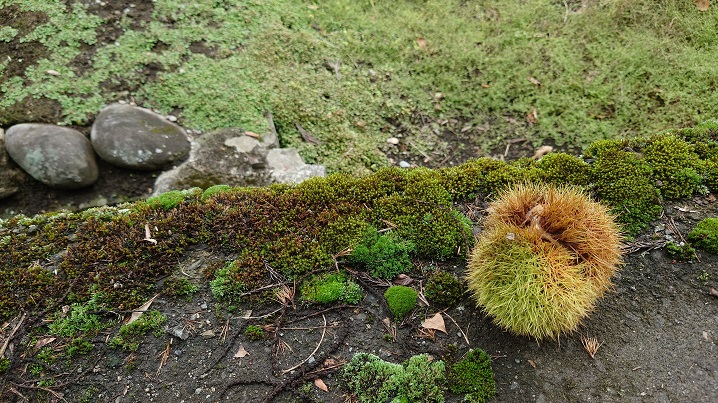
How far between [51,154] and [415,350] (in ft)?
13.9

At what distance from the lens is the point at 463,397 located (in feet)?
8.83

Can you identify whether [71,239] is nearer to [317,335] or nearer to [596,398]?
[317,335]

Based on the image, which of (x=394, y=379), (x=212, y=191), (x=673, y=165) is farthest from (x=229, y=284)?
(x=673, y=165)

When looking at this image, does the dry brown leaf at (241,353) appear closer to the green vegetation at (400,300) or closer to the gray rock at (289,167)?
the green vegetation at (400,300)

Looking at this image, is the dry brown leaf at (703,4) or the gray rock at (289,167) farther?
the dry brown leaf at (703,4)

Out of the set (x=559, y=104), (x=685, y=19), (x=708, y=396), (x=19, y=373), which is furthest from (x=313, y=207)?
(x=685, y=19)

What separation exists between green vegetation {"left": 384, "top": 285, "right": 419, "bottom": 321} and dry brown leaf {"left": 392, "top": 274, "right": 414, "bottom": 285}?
0.24 feet

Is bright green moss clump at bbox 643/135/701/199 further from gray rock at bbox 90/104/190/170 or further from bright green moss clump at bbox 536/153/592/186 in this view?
gray rock at bbox 90/104/190/170

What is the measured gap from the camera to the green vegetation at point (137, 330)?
2.89 m

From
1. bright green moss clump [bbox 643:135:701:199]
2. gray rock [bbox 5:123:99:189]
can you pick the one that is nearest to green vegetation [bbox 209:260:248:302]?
gray rock [bbox 5:123:99:189]

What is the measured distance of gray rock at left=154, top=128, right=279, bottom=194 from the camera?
4898 mm

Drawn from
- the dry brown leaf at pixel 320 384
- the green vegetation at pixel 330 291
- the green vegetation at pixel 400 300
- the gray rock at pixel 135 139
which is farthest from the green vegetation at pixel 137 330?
the gray rock at pixel 135 139

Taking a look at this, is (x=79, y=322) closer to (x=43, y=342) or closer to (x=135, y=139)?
(x=43, y=342)

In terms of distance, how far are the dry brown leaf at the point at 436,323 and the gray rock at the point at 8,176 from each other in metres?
4.57
